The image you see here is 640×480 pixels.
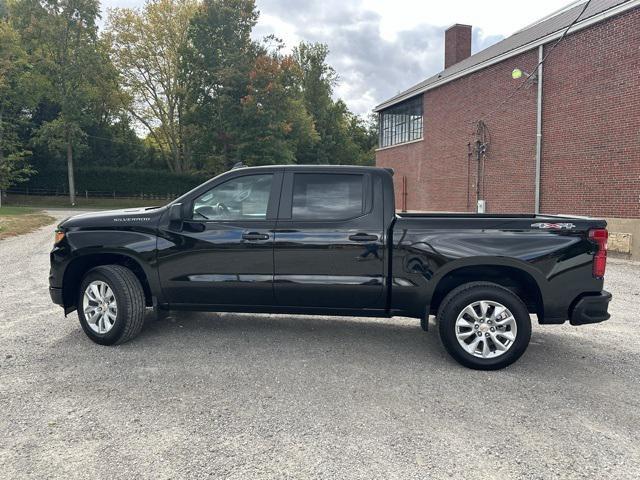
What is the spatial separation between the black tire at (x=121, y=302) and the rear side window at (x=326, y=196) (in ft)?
5.87

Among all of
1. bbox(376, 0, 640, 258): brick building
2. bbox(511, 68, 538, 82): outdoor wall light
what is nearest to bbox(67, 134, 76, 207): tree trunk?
bbox(376, 0, 640, 258): brick building

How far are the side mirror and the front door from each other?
6 centimetres

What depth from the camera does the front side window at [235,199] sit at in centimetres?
458

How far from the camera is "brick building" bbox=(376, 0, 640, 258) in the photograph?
12.4m

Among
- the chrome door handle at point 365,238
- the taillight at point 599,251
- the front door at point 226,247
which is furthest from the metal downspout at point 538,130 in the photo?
the front door at point 226,247

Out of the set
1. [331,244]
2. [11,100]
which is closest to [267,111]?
[11,100]

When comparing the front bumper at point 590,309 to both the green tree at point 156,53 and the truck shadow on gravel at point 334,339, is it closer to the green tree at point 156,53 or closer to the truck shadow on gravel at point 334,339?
the truck shadow on gravel at point 334,339

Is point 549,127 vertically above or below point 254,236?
above

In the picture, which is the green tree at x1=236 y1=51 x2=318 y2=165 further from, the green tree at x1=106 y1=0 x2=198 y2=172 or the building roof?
the building roof

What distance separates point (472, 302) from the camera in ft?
13.4

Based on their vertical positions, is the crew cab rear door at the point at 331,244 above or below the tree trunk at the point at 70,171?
below

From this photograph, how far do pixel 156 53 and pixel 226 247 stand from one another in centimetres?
4250

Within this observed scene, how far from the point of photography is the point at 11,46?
33344mm

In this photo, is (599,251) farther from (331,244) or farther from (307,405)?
(307,405)
